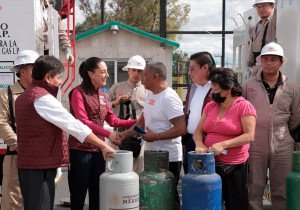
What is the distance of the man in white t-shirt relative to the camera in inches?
183

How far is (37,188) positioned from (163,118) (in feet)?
4.72

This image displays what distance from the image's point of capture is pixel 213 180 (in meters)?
3.91

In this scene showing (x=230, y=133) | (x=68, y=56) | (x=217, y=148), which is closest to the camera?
(x=217, y=148)

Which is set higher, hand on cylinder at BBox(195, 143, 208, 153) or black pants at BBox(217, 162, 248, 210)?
hand on cylinder at BBox(195, 143, 208, 153)

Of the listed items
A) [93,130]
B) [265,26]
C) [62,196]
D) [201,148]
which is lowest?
[62,196]

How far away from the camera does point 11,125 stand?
15.5 ft

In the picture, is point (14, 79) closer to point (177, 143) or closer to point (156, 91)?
point (156, 91)

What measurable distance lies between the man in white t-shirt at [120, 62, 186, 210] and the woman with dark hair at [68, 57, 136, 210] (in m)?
0.37

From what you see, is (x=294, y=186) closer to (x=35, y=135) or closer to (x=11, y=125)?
(x=35, y=135)

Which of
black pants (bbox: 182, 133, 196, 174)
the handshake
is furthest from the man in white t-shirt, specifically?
black pants (bbox: 182, 133, 196, 174)

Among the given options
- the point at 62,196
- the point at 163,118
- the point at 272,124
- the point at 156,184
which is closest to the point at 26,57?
the point at 163,118

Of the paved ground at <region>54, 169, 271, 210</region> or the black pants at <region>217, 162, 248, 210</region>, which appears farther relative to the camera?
the paved ground at <region>54, 169, 271, 210</region>

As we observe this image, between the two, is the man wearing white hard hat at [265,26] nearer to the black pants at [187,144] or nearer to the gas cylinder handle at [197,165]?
the black pants at [187,144]

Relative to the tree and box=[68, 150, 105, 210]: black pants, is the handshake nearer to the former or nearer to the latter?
box=[68, 150, 105, 210]: black pants
